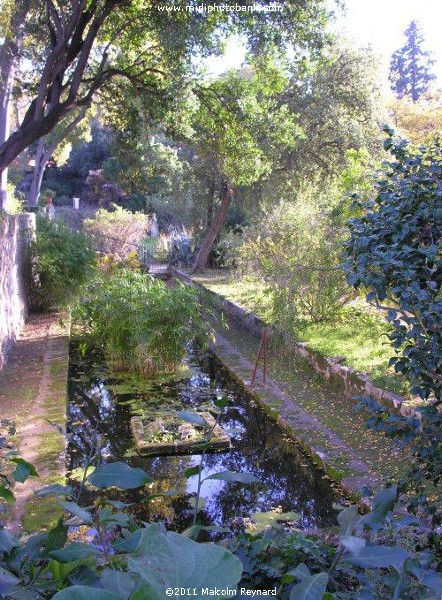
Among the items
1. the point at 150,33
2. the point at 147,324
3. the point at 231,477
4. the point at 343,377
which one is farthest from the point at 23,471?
the point at 150,33

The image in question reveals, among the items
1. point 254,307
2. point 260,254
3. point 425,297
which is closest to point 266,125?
point 260,254

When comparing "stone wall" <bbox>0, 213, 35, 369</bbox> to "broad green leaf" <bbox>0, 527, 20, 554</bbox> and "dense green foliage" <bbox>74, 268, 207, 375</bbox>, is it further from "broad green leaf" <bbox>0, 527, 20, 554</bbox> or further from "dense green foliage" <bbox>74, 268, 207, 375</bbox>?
"broad green leaf" <bbox>0, 527, 20, 554</bbox>

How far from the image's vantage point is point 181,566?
1.88 ft

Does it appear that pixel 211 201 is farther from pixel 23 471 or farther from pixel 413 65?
pixel 413 65

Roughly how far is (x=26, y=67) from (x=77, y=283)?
439cm

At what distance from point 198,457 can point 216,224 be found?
12.1m

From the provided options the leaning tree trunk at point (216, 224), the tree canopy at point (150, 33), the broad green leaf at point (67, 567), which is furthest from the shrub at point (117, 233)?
the broad green leaf at point (67, 567)

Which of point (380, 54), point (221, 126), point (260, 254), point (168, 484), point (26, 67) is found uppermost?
point (380, 54)

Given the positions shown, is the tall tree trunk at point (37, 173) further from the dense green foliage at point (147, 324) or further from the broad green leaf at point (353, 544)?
the broad green leaf at point (353, 544)

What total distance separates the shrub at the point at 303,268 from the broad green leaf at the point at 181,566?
7675 mm

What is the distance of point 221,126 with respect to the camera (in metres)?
9.54

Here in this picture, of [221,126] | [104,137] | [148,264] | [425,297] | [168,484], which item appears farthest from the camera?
[104,137]

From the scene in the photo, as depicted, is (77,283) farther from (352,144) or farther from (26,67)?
(352,144)

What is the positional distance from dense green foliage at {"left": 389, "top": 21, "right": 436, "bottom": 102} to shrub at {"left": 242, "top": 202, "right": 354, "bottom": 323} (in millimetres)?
30784
